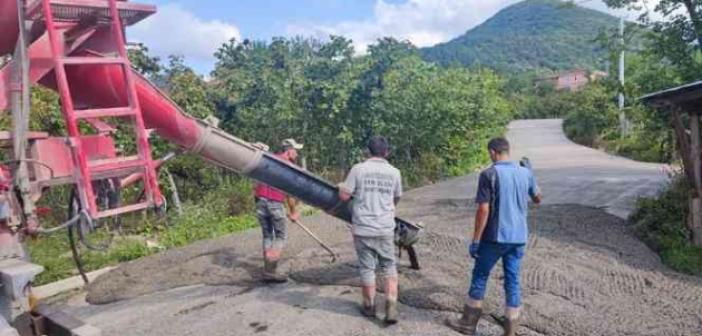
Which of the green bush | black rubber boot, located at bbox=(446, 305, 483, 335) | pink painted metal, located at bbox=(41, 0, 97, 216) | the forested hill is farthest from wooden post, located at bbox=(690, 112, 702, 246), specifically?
the forested hill

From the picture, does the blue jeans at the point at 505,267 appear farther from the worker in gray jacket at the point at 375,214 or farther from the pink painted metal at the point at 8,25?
the pink painted metal at the point at 8,25

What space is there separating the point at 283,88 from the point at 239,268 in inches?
336

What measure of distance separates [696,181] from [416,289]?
13.8ft

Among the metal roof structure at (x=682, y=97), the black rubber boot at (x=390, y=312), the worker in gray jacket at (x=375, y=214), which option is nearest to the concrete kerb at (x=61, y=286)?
the worker in gray jacket at (x=375, y=214)

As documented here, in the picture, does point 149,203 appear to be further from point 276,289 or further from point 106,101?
point 276,289

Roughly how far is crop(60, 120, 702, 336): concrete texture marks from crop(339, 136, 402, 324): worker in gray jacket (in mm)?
405

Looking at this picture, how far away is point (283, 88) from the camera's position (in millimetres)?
15000

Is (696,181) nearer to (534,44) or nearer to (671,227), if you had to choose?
(671,227)

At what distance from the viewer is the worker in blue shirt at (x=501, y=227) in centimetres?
465

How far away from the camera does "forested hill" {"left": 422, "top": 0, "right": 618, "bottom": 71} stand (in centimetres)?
12044

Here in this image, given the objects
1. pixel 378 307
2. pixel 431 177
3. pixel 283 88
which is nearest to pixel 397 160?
pixel 431 177

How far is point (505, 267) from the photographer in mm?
4812

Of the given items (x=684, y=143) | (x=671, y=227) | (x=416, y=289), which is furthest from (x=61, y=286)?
(x=684, y=143)

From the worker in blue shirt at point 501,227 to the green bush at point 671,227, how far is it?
2.86 m
